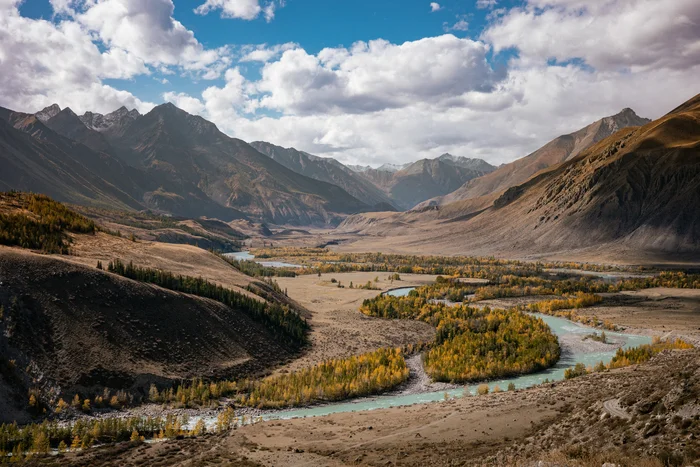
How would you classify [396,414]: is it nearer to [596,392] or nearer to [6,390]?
A: [596,392]

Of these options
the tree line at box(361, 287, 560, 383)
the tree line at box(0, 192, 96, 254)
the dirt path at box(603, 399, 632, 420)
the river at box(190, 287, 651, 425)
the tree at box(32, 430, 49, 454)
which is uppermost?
the tree line at box(0, 192, 96, 254)

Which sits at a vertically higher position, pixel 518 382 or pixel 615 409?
pixel 615 409

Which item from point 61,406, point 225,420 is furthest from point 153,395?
point 225,420

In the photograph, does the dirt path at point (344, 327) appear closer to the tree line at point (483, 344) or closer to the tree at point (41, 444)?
the tree line at point (483, 344)

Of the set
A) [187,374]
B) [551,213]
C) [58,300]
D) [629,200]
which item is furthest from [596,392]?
[551,213]

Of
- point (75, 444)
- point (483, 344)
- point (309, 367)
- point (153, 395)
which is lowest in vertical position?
point (483, 344)

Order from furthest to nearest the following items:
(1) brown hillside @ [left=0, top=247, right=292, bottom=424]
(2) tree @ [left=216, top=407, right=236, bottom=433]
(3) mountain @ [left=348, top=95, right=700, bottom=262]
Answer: (3) mountain @ [left=348, top=95, right=700, bottom=262], (1) brown hillside @ [left=0, top=247, right=292, bottom=424], (2) tree @ [left=216, top=407, right=236, bottom=433]

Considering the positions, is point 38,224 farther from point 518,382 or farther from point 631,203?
point 631,203

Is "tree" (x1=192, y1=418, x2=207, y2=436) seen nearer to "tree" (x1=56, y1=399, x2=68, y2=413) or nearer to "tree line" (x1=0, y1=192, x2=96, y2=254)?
"tree" (x1=56, y1=399, x2=68, y2=413)

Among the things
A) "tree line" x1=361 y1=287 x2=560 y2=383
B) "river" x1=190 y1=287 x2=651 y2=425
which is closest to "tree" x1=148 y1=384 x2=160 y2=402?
"river" x1=190 y1=287 x2=651 y2=425
